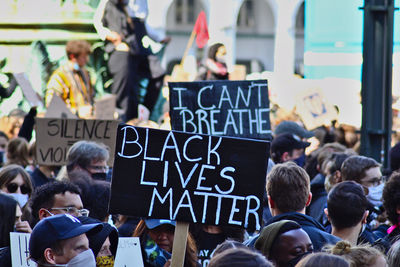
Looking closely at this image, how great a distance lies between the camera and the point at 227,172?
4.95m

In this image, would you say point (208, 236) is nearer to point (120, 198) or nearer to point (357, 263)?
point (120, 198)

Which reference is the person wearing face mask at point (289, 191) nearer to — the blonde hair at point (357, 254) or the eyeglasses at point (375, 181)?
the blonde hair at point (357, 254)

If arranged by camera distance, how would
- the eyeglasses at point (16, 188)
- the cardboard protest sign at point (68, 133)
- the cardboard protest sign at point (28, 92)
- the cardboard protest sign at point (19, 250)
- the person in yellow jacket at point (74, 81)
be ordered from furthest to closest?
the person in yellow jacket at point (74, 81)
the cardboard protest sign at point (28, 92)
the cardboard protest sign at point (68, 133)
the eyeglasses at point (16, 188)
the cardboard protest sign at point (19, 250)

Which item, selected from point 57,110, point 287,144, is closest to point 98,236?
point 287,144

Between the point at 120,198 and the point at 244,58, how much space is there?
51479 millimetres

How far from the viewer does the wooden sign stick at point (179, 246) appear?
4629 millimetres

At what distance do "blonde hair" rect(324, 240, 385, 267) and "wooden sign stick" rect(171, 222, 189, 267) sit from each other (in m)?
0.74

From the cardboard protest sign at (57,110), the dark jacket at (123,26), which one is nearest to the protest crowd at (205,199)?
the cardboard protest sign at (57,110)

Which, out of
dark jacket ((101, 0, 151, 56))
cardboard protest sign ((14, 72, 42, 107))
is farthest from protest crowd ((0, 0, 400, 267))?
dark jacket ((101, 0, 151, 56))

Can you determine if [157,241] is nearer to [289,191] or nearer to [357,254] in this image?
[289,191]

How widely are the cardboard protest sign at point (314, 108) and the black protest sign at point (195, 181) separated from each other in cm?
829

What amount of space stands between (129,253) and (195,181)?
49 centimetres

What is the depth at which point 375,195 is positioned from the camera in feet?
22.9

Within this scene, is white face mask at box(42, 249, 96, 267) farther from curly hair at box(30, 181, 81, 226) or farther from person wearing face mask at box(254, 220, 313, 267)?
curly hair at box(30, 181, 81, 226)
